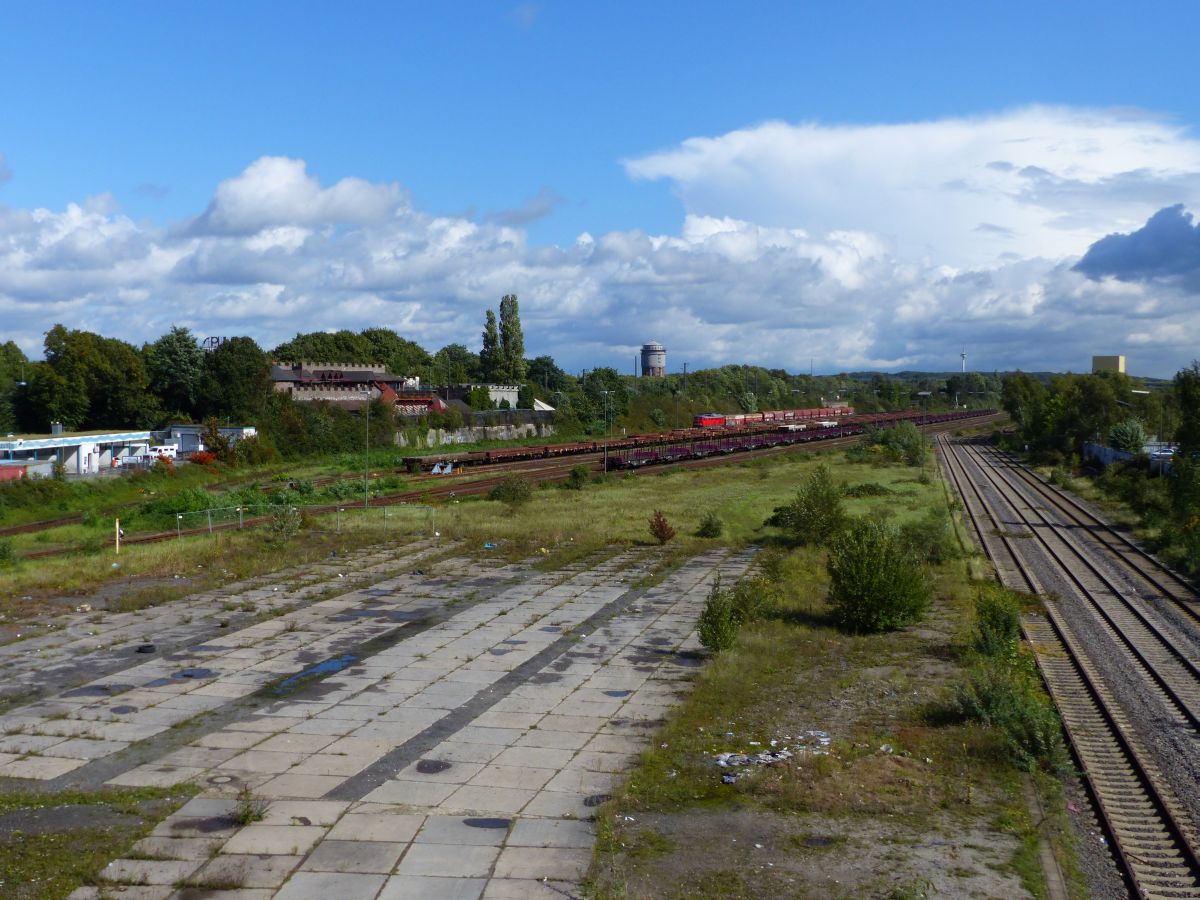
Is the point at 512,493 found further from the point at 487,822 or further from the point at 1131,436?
the point at 1131,436

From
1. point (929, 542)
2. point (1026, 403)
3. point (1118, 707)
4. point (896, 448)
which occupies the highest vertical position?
point (1026, 403)

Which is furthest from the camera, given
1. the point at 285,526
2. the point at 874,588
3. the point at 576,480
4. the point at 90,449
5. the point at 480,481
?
the point at 90,449

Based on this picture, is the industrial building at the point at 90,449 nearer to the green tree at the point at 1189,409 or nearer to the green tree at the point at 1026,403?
the green tree at the point at 1189,409

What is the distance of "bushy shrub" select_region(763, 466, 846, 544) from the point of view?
101ft

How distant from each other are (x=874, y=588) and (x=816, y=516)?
38.4 feet

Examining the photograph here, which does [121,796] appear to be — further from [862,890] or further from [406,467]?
[406,467]

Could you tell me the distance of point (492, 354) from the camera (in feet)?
365

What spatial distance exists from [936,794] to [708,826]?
108 inches

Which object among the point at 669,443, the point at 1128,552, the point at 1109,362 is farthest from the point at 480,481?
the point at 1109,362

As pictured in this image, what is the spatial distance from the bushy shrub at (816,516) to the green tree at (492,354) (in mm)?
79200

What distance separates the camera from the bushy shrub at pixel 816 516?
30844 mm

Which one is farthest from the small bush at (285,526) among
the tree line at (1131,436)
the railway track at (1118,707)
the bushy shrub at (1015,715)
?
the tree line at (1131,436)

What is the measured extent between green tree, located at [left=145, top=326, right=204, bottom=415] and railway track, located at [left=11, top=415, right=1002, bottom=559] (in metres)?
23.6

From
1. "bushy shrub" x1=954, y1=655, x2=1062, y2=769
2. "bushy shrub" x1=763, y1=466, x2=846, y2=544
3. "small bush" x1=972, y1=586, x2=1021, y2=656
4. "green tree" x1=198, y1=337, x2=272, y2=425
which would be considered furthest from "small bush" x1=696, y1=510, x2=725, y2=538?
"green tree" x1=198, y1=337, x2=272, y2=425
